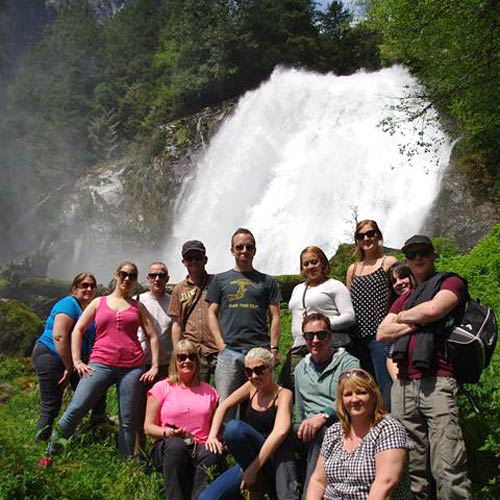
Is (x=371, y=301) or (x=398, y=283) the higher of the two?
(x=398, y=283)

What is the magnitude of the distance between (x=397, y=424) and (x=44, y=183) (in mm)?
39275

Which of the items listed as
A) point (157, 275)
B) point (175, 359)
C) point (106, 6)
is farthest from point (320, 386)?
point (106, 6)

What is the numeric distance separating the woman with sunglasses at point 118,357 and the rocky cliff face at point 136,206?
76.1ft

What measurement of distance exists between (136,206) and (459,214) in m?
20.0

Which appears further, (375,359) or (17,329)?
(17,329)

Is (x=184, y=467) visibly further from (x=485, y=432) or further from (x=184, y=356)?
(x=485, y=432)

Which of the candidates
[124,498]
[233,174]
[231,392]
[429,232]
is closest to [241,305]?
[231,392]

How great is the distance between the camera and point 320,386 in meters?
3.83

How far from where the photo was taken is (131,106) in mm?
41469

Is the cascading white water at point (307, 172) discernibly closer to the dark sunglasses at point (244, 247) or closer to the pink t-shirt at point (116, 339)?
the dark sunglasses at point (244, 247)

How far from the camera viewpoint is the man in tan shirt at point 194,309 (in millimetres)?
4722

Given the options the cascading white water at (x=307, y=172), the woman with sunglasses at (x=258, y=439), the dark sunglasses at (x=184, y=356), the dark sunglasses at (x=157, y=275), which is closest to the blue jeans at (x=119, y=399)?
the dark sunglasses at (x=184, y=356)

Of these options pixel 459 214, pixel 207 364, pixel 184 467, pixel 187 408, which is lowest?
pixel 184 467

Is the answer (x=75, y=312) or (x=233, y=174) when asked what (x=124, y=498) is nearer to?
(x=75, y=312)
